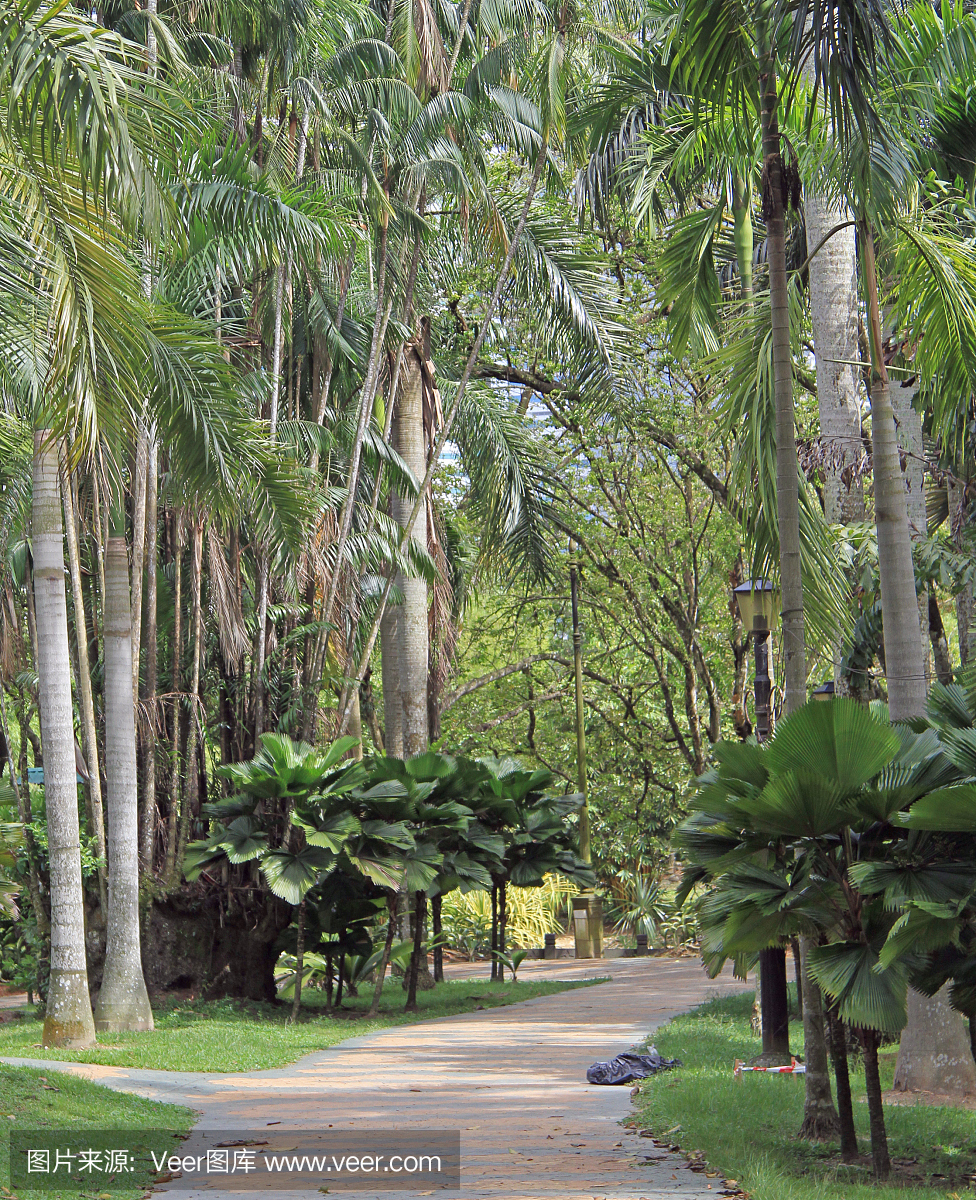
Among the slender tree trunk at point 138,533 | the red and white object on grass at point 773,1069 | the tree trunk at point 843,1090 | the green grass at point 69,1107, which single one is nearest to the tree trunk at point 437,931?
the slender tree trunk at point 138,533

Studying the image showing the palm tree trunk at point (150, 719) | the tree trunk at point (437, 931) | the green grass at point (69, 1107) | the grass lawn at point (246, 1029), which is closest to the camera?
the green grass at point (69, 1107)

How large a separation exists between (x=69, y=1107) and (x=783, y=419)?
6.14 meters

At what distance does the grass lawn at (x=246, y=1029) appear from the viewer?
33.9ft

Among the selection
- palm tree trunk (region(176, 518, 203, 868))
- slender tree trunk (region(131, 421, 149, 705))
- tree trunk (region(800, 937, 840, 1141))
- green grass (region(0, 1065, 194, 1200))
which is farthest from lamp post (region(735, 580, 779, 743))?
palm tree trunk (region(176, 518, 203, 868))

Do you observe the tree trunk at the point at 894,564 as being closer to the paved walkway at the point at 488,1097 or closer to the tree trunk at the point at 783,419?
the tree trunk at the point at 783,419

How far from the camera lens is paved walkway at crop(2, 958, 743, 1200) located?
6.00m

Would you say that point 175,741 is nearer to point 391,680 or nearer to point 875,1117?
point 391,680

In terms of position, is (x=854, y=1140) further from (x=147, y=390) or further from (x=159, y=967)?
(x=159, y=967)

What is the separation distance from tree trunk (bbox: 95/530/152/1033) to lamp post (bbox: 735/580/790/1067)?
603cm

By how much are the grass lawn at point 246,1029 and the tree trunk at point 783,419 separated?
590 cm

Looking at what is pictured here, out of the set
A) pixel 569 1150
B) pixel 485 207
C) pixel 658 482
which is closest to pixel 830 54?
pixel 569 1150

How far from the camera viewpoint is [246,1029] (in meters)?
12.5

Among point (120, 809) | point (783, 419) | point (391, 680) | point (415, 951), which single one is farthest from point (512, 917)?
point (783, 419)

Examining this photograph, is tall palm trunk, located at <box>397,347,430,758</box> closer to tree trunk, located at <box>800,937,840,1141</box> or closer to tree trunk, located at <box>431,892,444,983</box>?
tree trunk, located at <box>431,892,444,983</box>
